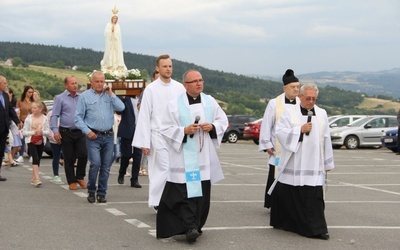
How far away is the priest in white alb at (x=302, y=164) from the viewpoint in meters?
10.0

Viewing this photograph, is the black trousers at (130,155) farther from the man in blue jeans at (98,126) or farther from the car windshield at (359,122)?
the car windshield at (359,122)

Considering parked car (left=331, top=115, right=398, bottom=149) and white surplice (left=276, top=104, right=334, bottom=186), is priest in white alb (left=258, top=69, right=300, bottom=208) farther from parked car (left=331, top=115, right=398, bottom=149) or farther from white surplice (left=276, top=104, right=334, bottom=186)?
parked car (left=331, top=115, right=398, bottom=149)

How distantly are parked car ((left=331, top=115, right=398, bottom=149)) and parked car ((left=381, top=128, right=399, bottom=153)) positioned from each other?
2.73 m

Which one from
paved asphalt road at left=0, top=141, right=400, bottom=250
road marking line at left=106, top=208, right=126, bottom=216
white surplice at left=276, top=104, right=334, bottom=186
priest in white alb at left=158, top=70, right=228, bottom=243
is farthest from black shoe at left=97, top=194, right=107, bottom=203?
white surplice at left=276, top=104, right=334, bottom=186

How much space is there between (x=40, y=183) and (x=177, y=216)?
20.3 feet

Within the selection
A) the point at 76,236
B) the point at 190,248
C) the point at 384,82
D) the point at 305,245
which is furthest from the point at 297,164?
the point at 384,82

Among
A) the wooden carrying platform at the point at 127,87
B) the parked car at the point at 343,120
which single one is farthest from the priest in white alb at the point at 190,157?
the parked car at the point at 343,120

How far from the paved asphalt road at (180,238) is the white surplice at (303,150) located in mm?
689

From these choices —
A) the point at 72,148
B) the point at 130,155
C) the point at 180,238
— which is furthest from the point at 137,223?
the point at 130,155

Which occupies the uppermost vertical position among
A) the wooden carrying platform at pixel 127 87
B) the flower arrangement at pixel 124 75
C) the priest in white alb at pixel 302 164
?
the flower arrangement at pixel 124 75

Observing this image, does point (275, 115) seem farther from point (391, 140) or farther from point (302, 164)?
point (391, 140)

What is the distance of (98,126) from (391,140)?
61.5 ft

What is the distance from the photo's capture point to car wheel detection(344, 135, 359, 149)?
109 feet

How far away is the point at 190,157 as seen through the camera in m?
9.75
